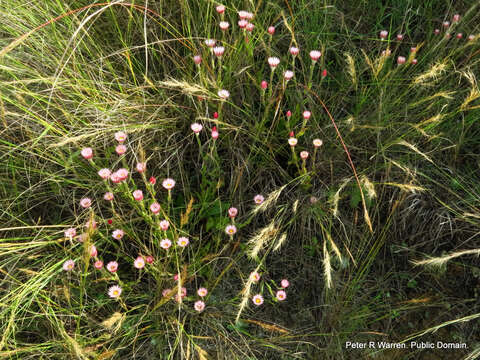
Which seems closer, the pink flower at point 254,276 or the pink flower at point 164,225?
the pink flower at point 254,276

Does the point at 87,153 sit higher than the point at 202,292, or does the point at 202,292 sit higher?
the point at 87,153

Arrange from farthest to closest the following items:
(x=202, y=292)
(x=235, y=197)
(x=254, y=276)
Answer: (x=235, y=197) → (x=202, y=292) → (x=254, y=276)

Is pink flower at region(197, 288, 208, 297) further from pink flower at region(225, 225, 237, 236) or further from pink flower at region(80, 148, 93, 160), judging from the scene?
pink flower at region(80, 148, 93, 160)

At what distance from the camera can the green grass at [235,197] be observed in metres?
1.37

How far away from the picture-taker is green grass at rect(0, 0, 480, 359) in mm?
1373

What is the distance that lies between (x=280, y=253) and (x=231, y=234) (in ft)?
0.78

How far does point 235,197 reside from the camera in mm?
1616

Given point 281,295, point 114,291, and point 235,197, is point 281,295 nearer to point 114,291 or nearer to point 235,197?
point 235,197

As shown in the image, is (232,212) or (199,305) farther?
(232,212)

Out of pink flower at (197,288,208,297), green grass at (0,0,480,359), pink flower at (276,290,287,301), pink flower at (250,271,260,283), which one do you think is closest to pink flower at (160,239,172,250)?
green grass at (0,0,480,359)

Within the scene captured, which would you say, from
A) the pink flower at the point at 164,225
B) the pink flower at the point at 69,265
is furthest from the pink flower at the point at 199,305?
the pink flower at the point at 69,265

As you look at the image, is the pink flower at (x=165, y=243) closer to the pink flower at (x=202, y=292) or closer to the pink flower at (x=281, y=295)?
the pink flower at (x=202, y=292)

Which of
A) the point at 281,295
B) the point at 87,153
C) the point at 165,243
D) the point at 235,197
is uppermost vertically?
the point at 87,153

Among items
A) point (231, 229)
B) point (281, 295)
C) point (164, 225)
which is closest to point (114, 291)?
point (164, 225)
